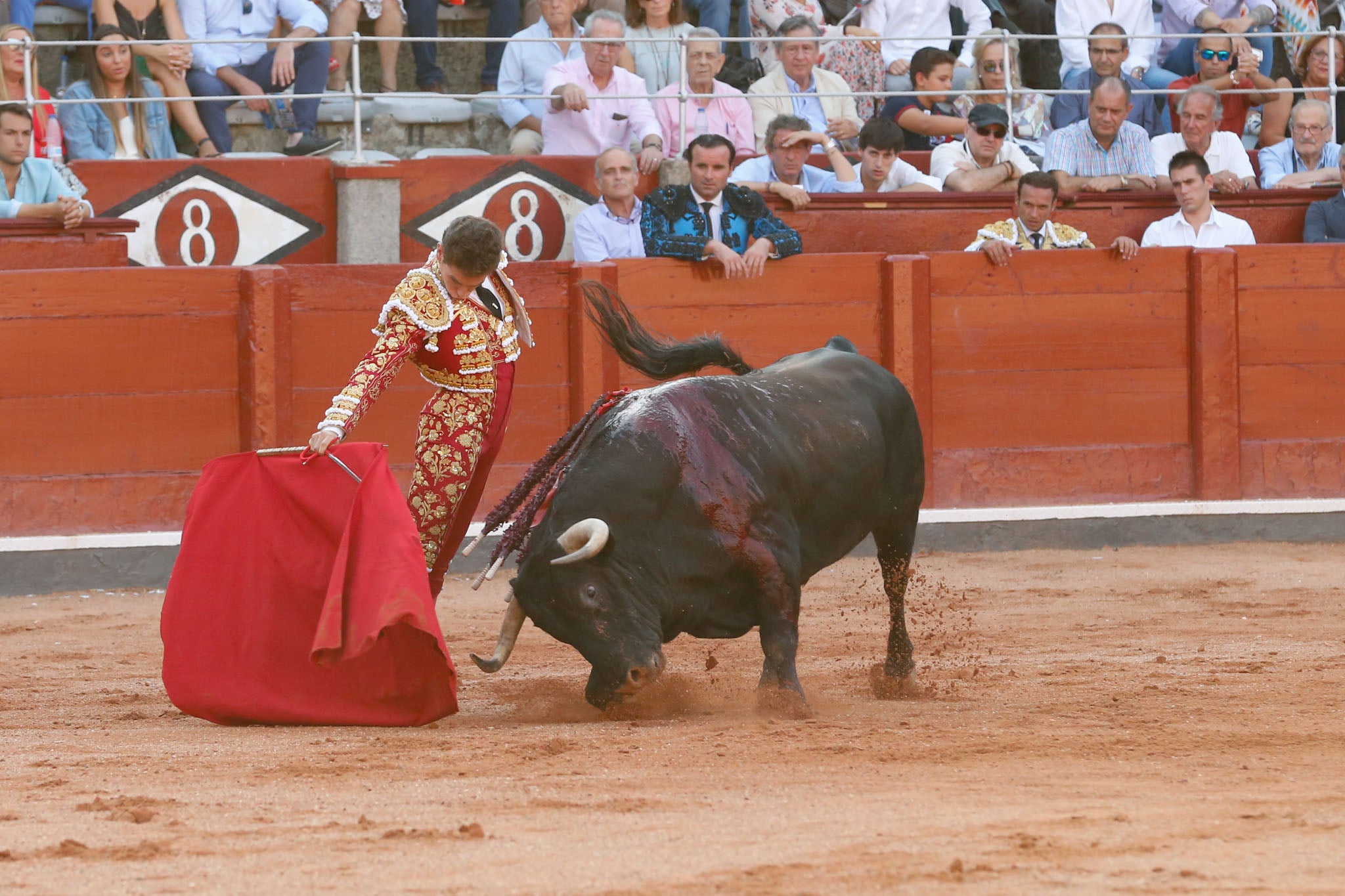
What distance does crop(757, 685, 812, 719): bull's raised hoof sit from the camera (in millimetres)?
3998

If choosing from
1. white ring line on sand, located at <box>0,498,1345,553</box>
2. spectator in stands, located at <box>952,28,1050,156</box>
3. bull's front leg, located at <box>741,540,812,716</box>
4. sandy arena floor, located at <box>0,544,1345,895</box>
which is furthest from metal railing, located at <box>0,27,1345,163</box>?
bull's front leg, located at <box>741,540,812,716</box>

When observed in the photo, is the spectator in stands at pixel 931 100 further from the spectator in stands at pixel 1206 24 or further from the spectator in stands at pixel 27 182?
the spectator in stands at pixel 27 182

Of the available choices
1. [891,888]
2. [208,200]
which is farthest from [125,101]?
[891,888]

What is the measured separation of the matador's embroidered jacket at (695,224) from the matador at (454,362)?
2304mm

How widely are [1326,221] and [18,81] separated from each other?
216 inches

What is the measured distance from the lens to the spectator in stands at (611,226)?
7.08 meters

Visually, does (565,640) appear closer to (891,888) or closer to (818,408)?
(818,408)

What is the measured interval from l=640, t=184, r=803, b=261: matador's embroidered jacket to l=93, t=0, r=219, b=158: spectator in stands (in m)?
1.91

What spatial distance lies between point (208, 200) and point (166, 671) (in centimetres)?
345

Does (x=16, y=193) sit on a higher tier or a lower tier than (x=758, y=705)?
higher

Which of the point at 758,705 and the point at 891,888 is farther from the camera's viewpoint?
the point at 758,705

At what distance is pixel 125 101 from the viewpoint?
7191 mm

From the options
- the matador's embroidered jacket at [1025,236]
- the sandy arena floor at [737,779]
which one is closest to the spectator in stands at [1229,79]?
the matador's embroidered jacket at [1025,236]

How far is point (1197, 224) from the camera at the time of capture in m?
7.65
